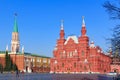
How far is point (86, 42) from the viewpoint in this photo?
133 metres

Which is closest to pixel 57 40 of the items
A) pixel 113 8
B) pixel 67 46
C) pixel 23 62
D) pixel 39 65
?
pixel 67 46

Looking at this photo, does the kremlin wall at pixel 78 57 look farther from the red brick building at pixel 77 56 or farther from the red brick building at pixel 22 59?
the red brick building at pixel 22 59

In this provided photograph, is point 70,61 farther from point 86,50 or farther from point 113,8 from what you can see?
point 113,8

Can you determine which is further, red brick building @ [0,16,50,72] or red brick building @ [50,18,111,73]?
red brick building @ [0,16,50,72]

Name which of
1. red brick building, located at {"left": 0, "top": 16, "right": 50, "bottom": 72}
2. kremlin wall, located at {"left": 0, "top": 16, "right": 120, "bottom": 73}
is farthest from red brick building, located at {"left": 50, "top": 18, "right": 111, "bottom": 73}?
red brick building, located at {"left": 0, "top": 16, "right": 50, "bottom": 72}

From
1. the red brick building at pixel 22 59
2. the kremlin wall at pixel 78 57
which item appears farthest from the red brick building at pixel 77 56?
the red brick building at pixel 22 59

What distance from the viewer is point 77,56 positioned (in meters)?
134

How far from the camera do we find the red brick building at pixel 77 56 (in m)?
130

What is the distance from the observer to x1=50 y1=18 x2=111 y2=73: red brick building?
130425 mm

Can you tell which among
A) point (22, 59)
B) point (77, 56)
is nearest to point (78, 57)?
point (77, 56)

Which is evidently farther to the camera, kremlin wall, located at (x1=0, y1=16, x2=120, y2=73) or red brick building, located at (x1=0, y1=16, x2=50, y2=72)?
red brick building, located at (x1=0, y1=16, x2=50, y2=72)

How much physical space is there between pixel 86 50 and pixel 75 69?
10.4 metres

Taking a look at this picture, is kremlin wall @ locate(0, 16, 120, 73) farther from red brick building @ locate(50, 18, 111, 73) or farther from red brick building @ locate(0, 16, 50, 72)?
red brick building @ locate(0, 16, 50, 72)

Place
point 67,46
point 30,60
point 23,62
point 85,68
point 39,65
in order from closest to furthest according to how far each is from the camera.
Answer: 1. point 85,68
2. point 67,46
3. point 23,62
4. point 30,60
5. point 39,65
